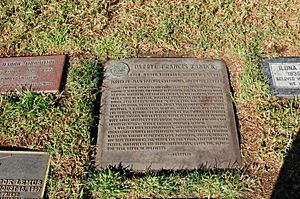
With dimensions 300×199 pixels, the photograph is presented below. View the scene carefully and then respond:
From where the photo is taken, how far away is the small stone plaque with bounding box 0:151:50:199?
9.18ft

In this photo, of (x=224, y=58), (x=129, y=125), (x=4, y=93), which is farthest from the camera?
(x=224, y=58)

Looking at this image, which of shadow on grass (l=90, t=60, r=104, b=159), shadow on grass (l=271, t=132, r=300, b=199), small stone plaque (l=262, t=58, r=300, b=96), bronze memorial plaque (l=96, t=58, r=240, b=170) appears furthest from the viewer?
small stone plaque (l=262, t=58, r=300, b=96)

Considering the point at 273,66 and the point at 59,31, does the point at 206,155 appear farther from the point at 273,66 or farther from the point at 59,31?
the point at 59,31

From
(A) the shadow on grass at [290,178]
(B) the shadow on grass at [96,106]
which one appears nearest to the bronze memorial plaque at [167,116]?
(B) the shadow on grass at [96,106]

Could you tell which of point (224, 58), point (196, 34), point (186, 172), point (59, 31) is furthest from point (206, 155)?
point (59, 31)

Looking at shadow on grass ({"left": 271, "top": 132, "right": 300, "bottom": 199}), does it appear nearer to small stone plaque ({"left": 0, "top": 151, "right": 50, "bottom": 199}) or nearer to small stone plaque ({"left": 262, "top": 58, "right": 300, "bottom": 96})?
small stone plaque ({"left": 262, "top": 58, "right": 300, "bottom": 96})

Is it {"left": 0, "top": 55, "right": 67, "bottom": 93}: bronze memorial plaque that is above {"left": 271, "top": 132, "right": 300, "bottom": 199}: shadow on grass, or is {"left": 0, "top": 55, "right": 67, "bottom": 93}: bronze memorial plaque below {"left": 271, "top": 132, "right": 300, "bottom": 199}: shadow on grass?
above

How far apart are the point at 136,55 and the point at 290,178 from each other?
5.26ft

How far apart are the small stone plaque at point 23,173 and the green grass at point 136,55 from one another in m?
0.08

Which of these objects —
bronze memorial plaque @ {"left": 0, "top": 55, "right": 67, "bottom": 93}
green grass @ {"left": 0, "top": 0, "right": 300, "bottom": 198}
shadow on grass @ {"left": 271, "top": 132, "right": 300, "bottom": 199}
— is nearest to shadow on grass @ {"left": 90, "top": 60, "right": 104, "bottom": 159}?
green grass @ {"left": 0, "top": 0, "right": 300, "bottom": 198}

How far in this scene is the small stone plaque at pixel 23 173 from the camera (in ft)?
9.18

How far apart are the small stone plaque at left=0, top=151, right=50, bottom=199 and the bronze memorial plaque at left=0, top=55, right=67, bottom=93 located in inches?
23.5

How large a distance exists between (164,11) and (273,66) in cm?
115

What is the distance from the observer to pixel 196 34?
146 inches
